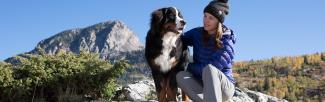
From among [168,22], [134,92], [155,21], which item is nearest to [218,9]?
[168,22]

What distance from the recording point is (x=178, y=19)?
300 inches

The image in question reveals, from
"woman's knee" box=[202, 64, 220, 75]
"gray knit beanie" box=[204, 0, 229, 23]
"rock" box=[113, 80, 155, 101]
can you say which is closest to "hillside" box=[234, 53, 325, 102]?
"rock" box=[113, 80, 155, 101]

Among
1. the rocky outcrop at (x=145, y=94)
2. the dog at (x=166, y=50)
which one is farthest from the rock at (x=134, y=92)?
the dog at (x=166, y=50)

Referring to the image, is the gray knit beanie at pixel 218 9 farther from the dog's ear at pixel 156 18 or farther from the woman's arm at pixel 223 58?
the dog's ear at pixel 156 18

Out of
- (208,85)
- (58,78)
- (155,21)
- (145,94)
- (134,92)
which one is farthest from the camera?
(145,94)

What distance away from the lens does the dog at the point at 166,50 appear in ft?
24.9

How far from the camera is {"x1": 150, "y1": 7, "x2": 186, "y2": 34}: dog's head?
24.9 ft

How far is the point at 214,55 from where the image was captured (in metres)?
6.70

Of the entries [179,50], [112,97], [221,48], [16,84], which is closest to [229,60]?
[221,48]

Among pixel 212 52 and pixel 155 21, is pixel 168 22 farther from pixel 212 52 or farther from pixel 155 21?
pixel 212 52

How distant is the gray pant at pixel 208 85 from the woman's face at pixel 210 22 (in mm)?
632

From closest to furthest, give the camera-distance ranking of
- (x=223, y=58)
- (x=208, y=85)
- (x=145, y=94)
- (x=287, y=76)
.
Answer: (x=208, y=85)
(x=223, y=58)
(x=145, y=94)
(x=287, y=76)

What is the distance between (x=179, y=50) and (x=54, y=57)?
2.96 m

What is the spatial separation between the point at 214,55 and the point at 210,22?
1.34 feet
